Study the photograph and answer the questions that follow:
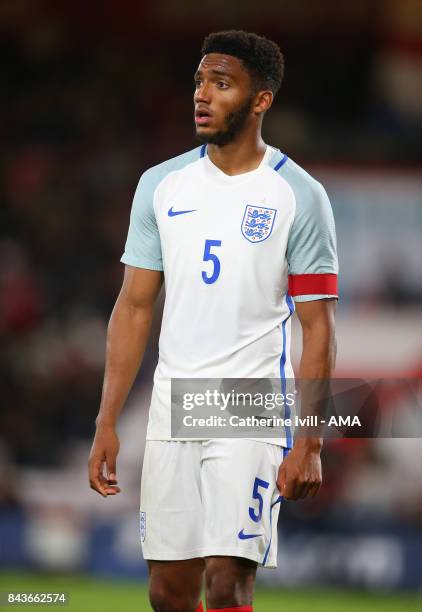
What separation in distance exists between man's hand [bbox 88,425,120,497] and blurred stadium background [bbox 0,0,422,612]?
4.17 m

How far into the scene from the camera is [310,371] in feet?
14.4

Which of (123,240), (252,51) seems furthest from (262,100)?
(123,240)

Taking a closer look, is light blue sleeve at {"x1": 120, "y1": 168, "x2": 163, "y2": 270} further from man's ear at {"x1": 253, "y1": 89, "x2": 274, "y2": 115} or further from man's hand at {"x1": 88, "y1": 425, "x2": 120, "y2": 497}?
man's hand at {"x1": 88, "y1": 425, "x2": 120, "y2": 497}

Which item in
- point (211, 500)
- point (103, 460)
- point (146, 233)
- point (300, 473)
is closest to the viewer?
point (300, 473)

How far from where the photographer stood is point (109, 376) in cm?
470

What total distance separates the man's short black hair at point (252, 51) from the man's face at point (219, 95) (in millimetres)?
26

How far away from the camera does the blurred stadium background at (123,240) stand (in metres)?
10.4

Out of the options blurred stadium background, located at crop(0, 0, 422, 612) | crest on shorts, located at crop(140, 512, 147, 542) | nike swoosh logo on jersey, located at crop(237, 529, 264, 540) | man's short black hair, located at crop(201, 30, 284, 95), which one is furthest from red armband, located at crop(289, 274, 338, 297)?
blurred stadium background, located at crop(0, 0, 422, 612)

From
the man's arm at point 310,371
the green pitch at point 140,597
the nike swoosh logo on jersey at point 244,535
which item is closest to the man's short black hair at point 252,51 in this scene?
the man's arm at point 310,371

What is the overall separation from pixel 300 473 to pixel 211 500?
0.34 meters

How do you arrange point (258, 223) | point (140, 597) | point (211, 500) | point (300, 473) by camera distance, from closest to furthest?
point (300, 473)
point (211, 500)
point (258, 223)
point (140, 597)

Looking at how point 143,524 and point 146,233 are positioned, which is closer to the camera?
point 143,524

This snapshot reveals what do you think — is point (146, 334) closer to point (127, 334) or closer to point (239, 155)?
point (127, 334)

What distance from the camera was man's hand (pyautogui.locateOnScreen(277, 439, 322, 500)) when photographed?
4289mm
